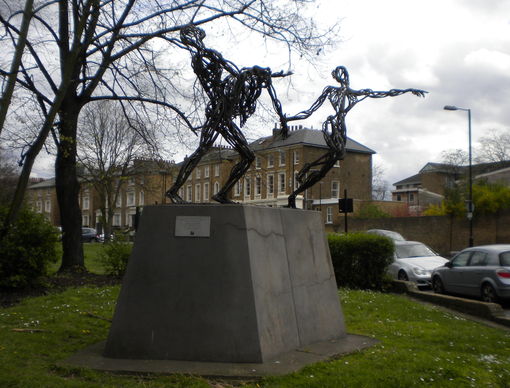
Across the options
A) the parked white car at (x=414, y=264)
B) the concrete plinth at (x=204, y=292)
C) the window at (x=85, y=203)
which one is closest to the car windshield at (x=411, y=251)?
the parked white car at (x=414, y=264)

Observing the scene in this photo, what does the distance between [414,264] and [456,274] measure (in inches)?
107

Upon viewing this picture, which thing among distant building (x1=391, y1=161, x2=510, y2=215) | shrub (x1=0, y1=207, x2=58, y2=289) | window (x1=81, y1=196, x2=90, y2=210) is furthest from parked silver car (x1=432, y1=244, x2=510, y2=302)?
window (x1=81, y1=196, x2=90, y2=210)

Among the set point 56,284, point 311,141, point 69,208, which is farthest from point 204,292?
point 311,141

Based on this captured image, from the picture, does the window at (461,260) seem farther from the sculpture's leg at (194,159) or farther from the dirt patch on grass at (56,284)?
the sculpture's leg at (194,159)

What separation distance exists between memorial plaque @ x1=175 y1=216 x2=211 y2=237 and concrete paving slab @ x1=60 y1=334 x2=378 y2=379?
4.57 feet

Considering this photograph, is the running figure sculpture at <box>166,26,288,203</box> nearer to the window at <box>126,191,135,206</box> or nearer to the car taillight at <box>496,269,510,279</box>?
the car taillight at <box>496,269,510,279</box>

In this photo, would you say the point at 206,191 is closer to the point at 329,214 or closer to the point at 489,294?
the point at 329,214

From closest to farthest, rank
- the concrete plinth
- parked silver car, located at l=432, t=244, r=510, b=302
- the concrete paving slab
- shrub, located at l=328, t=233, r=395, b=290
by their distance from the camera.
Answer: the concrete paving slab
the concrete plinth
parked silver car, located at l=432, t=244, r=510, b=302
shrub, located at l=328, t=233, r=395, b=290

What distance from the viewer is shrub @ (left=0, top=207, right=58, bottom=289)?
12.6 m

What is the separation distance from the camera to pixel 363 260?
592 inches

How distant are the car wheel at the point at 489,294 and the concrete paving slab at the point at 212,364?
7293mm

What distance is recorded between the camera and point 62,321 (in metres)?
8.93

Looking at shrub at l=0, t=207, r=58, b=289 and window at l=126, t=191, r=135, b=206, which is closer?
shrub at l=0, t=207, r=58, b=289

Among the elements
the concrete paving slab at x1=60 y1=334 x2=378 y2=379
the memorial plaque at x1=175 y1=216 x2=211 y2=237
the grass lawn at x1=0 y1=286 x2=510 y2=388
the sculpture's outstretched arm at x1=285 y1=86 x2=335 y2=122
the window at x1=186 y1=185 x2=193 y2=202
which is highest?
the window at x1=186 y1=185 x2=193 y2=202
